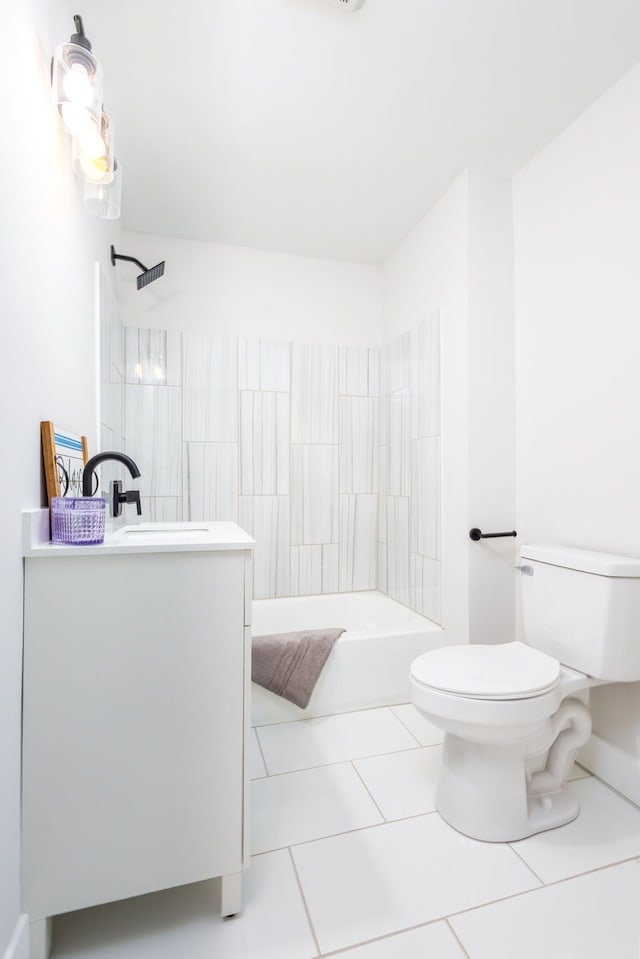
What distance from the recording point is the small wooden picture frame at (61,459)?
3.67ft

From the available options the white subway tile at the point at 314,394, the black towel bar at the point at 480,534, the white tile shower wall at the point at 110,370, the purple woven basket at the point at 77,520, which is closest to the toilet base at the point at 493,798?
the black towel bar at the point at 480,534

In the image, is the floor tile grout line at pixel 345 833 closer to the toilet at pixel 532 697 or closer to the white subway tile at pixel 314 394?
the toilet at pixel 532 697

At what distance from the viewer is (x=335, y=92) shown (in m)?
1.67

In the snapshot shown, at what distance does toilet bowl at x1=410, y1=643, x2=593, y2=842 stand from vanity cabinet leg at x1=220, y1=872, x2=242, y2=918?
64cm

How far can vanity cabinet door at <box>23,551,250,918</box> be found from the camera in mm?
980

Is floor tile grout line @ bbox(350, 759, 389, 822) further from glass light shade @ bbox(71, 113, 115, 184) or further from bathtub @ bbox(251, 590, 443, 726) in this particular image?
glass light shade @ bbox(71, 113, 115, 184)

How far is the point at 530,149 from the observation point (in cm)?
196

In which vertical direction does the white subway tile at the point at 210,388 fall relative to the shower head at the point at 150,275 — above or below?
below

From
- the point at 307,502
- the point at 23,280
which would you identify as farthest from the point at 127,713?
the point at 307,502

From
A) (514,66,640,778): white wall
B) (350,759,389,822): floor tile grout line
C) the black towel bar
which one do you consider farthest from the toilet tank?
(350,759,389,822): floor tile grout line

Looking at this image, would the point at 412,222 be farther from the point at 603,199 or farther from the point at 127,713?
the point at 127,713

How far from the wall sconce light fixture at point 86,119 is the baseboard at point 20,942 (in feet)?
5.76

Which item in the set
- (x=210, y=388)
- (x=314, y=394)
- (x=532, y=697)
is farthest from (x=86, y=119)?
(x=532, y=697)

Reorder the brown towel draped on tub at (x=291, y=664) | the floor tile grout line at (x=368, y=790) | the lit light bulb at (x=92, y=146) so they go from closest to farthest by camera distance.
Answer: the lit light bulb at (x=92, y=146) → the floor tile grout line at (x=368, y=790) → the brown towel draped on tub at (x=291, y=664)
